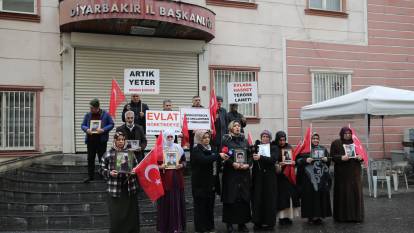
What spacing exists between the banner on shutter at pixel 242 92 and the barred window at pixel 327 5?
629 cm

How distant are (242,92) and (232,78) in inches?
139

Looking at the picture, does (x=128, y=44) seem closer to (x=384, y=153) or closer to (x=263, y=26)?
(x=263, y=26)

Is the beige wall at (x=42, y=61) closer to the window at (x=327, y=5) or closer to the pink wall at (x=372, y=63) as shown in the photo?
the pink wall at (x=372, y=63)

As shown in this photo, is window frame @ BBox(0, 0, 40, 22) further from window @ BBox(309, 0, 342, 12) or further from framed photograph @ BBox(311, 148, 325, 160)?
window @ BBox(309, 0, 342, 12)

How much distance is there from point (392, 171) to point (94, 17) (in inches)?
343

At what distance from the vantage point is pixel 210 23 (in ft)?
45.4

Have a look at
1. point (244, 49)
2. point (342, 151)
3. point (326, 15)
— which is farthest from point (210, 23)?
point (342, 151)

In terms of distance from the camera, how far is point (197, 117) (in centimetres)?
1069

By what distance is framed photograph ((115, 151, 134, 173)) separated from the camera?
738cm

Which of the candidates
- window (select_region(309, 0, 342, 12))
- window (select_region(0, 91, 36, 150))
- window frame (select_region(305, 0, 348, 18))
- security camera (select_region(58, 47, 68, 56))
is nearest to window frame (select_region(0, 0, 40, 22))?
security camera (select_region(58, 47, 68, 56))

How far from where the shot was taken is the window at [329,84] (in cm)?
1653

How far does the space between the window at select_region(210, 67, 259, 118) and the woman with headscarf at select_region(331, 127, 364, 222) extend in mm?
6221

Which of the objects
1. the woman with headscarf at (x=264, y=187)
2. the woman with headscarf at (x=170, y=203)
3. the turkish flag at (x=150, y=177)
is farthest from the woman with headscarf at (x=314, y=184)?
the turkish flag at (x=150, y=177)

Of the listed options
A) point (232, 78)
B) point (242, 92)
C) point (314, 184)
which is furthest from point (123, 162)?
point (232, 78)
